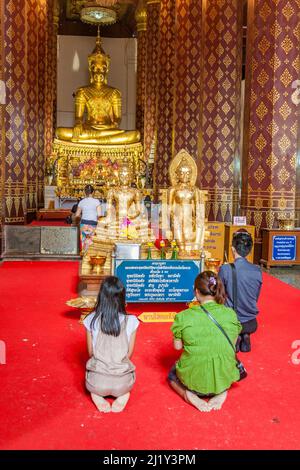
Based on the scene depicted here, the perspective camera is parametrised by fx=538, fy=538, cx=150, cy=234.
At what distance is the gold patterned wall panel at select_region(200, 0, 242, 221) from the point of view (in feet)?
38.4

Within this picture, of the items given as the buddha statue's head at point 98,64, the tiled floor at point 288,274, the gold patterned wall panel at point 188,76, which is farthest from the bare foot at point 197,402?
the buddha statue's head at point 98,64

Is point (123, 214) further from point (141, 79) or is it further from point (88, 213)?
point (141, 79)

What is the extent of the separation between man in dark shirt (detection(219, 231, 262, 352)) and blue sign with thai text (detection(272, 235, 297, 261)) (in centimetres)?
524

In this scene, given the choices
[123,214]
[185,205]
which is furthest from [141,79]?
[185,205]

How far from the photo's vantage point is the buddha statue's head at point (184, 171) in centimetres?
709

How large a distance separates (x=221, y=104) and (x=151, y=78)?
424 centimetres

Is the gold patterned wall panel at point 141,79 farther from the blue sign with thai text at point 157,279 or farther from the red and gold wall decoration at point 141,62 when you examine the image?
the blue sign with thai text at point 157,279

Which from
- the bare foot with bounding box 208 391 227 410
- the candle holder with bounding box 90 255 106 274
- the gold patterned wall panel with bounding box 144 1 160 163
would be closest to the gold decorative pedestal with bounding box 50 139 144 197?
the gold patterned wall panel with bounding box 144 1 160 163


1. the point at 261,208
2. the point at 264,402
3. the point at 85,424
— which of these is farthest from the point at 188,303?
the point at 261,208

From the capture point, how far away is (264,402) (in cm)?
346

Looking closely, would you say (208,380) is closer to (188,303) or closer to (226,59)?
(188,303)

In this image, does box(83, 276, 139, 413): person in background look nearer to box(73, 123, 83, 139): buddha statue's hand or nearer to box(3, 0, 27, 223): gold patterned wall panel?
box(3, 0, 27, 223): gold patterned wall panel

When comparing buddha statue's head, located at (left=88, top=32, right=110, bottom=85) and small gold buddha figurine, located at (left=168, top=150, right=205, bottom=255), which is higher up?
buddha statue's head, located at (left=88, top=32, right=110, bottom=85)

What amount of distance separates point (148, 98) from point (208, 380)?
13.2 m
